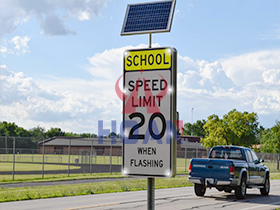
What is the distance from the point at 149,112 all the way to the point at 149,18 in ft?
3.66

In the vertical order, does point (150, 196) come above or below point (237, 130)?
below

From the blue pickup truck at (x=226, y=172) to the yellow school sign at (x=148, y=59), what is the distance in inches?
554

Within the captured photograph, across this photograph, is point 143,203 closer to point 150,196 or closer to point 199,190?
point 199,190

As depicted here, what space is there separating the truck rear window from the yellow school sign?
1591cm

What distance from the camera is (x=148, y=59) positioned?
4516 mm

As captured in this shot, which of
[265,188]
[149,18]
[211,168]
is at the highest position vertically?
[149,18]

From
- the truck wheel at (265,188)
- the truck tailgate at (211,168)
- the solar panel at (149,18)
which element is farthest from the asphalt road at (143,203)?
the solar panel at (149,18)

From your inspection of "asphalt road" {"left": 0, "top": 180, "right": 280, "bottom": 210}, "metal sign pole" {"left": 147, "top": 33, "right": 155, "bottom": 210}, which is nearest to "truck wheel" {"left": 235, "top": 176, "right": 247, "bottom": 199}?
"asphalt road" {"left": 0, "top": 180, "right": 280, "bottom": 210}

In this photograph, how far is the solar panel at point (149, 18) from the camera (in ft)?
16.0

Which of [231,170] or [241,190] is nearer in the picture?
[231,170]

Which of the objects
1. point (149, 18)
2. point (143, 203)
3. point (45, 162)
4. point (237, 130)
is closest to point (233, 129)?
point (237, 130)

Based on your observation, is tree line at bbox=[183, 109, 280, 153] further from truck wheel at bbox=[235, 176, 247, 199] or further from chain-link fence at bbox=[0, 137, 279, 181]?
truck wheel at bbox=[235, 176, 247, 199]

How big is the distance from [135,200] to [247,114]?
4834 centimetres

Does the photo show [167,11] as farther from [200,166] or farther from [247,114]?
[247,114]
